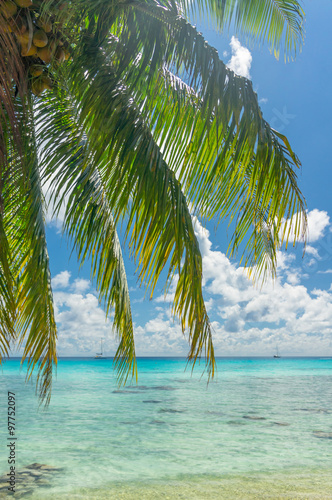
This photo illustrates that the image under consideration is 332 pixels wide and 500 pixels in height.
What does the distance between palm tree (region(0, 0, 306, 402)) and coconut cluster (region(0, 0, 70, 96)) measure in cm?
1

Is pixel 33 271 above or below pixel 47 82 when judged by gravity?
below

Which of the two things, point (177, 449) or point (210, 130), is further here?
point (177, 449)

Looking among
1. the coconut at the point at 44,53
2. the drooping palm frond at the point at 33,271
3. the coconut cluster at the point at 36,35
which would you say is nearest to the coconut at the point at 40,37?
the coconut cluster at the point at 36,35

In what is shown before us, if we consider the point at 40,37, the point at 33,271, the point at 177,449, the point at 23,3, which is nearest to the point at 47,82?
the point at 40,37

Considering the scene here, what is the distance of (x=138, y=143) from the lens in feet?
11.2

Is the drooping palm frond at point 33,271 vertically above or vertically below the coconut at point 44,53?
below

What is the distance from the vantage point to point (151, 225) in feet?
10.9

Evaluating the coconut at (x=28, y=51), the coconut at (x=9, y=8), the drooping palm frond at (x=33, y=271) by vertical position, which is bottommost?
the drooping palm frond at (x=33, y=271)

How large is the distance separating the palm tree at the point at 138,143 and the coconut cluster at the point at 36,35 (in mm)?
12

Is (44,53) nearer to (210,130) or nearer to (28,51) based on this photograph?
(28,51)

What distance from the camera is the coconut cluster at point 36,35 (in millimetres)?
3262

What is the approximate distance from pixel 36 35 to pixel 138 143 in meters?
1.25

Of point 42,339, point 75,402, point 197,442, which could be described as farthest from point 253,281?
point 75,402

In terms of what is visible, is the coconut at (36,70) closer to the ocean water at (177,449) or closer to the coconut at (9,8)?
the coconut at (9,8)
